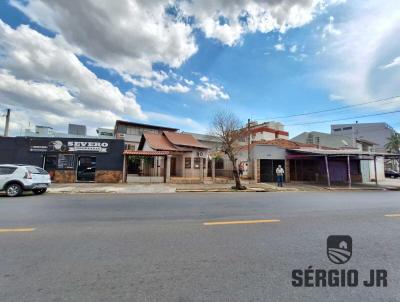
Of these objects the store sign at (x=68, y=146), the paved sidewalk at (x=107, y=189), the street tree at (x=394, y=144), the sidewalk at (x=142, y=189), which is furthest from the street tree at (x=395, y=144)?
the store sign at (x=68, y=146)

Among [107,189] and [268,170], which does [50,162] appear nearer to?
[107,189]

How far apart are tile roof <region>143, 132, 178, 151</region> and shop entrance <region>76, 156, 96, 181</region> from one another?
23.3 ft

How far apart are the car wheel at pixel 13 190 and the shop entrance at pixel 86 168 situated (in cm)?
917

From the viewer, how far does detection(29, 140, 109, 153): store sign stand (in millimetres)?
21578

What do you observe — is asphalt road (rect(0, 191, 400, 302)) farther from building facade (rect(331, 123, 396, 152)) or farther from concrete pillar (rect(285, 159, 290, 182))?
building facade (rect(331, 123, 396, 152))

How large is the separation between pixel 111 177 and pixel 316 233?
19672mm

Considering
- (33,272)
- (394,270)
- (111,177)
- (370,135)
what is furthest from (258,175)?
(370,135)

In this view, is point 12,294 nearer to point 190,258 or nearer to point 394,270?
point 190,258

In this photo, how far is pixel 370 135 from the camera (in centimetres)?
6341

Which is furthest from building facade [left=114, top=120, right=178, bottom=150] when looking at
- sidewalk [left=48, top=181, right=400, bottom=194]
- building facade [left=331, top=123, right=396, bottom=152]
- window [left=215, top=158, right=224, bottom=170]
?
building facade [left=331, top=123, right=396, bottom=152]

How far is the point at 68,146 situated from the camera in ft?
71.2

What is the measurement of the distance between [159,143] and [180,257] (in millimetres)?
25292

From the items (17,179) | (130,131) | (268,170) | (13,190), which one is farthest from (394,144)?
(13,190)

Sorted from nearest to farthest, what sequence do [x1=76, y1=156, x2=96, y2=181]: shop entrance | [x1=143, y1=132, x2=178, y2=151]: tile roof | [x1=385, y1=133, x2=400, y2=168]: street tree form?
[x1=76, y1=156, x2=96, y2=181]: shop entrance → [x1=143, y1=132, x2=178, y2=151]: tile roof → [x1=385, y1=133, x2=400, y2=168]: street tree
